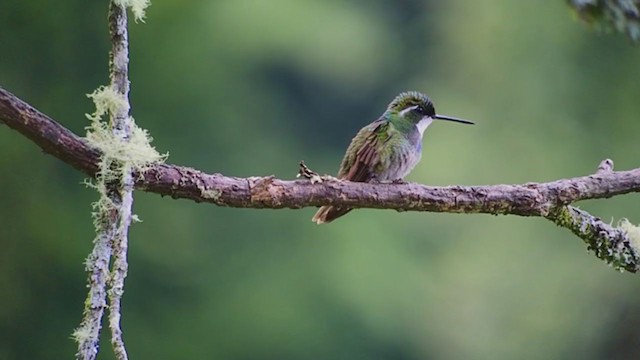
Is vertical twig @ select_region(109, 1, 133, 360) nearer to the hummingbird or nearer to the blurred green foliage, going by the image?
the hummingbird

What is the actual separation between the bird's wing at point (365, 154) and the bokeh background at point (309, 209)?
14.6 ft

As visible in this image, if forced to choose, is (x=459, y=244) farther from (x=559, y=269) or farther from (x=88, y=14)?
(x=88, y=14)

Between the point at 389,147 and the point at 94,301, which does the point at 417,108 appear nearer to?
the point at 389,147

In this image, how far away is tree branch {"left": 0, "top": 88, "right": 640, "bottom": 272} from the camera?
1907 millimetres

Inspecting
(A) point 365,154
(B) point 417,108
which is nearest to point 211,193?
(A) point 365,154

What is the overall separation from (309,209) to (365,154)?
231 inches

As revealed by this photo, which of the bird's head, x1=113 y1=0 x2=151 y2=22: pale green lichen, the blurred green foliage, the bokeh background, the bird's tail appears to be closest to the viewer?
x1=113 y1=0 x2=151 y2=22: pale green lichen

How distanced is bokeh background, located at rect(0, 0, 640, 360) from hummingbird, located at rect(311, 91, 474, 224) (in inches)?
173

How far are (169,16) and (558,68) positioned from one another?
367cm

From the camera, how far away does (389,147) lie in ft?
9.62

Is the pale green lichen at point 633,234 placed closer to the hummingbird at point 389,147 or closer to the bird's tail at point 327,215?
the hummingbird at point 389,147

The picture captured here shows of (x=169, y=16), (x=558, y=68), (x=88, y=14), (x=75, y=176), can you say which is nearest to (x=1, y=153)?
(x=75, y=176)

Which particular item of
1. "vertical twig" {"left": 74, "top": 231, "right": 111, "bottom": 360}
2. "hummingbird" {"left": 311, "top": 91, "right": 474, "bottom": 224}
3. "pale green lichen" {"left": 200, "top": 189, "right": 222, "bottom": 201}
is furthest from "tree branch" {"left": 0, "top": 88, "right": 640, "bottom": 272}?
"hummingbird" {"left": 311, "top": 91, "right": 474, "bottom": 224}

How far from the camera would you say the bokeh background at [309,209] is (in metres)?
7.46
